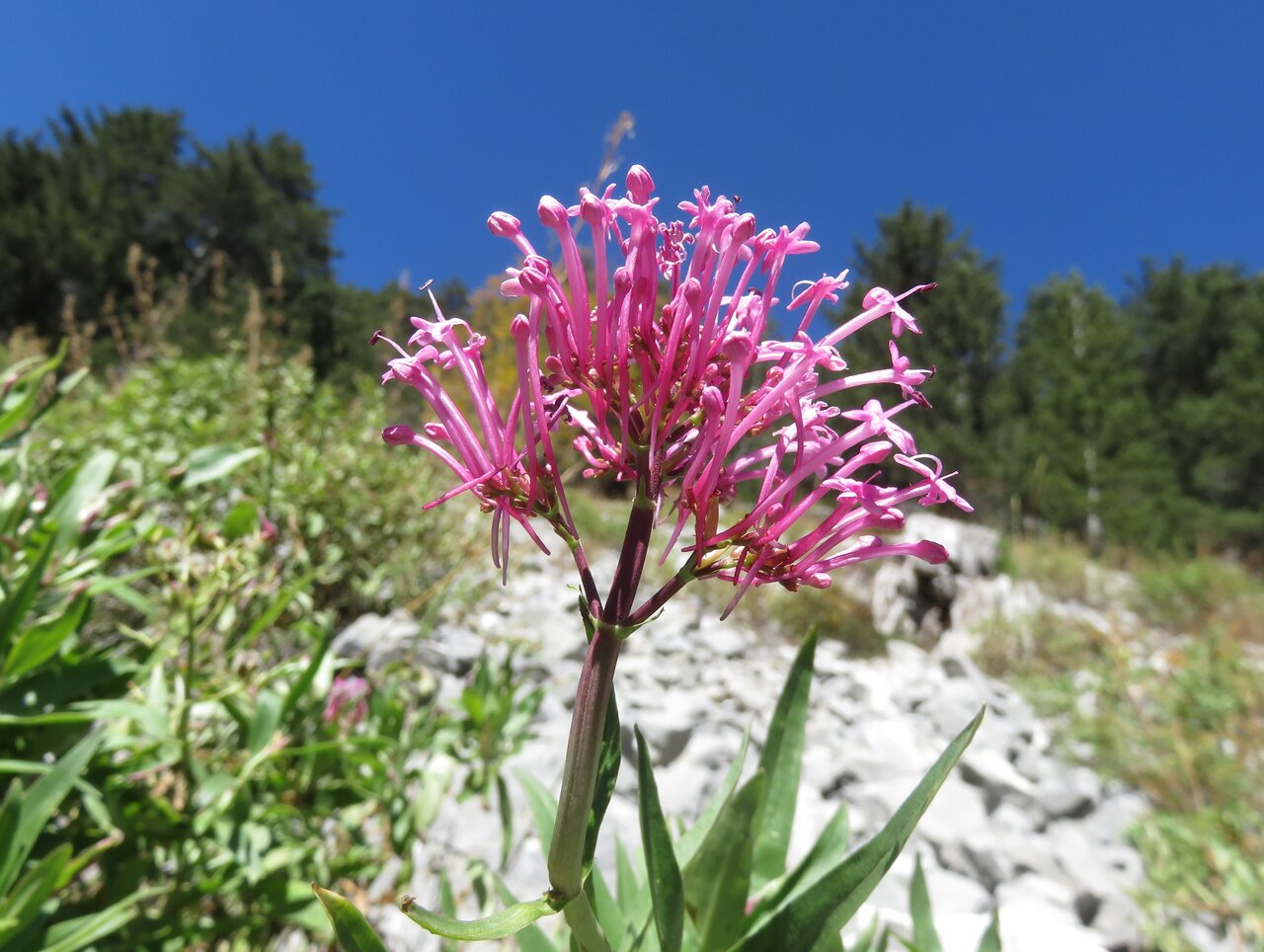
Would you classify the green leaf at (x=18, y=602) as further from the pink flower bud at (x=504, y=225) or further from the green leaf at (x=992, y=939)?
the green leaf at (x=992, y=939)

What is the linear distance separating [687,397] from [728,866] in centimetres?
51

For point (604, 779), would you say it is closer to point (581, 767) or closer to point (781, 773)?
point (581, 767)

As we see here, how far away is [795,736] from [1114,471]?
1919 cm

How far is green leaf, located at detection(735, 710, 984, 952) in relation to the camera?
1.83ft

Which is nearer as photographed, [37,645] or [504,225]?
[504,225]

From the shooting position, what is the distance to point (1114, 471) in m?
16.6

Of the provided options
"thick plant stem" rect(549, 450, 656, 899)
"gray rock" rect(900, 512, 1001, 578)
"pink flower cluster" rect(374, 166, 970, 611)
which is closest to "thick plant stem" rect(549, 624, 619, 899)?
"thick plant stem" rect(549, 450, 656, 899)

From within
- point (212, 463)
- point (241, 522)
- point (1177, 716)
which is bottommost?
point (241, 522)

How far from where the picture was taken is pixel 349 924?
58 cm

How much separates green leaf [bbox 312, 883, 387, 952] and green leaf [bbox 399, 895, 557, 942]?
61 mm

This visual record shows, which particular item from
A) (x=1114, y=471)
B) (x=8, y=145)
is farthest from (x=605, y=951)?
(x=8, y=145)

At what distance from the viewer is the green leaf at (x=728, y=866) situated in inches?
29.6

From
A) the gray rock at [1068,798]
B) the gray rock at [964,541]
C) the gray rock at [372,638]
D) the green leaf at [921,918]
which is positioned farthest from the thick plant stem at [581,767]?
the gray rock at [964,541]

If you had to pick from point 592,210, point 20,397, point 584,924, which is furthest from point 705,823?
point 20,397
